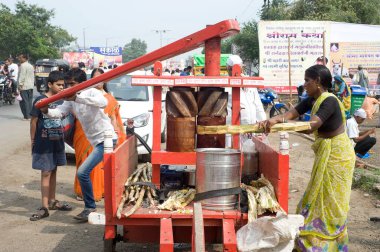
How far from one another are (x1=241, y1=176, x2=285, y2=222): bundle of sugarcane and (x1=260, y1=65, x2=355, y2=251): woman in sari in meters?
0.46

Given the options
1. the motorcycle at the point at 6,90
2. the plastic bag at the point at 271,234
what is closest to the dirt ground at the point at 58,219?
the plastic bag at the point at 271,234

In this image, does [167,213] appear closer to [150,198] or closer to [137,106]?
[150,198]

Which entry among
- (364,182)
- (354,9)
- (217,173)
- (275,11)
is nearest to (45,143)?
(217,173)

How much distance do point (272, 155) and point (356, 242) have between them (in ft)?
6.34

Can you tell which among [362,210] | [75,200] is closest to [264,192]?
[362,210]

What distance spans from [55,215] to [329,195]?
373 cm

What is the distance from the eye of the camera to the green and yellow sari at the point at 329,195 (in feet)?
15.0

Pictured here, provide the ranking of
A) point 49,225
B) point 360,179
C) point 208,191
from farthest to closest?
point 360,179 < point 49,225 < point 208,191

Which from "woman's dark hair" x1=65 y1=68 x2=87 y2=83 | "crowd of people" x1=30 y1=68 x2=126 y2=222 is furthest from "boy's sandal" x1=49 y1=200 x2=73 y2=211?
"woman's dark hair" x1=65 y1=68 x2=87 y2=83

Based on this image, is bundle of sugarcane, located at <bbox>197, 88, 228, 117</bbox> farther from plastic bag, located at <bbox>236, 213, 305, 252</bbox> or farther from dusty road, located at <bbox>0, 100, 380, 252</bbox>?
dusty road, located at <bbox>0, 100, 380, 252</bbox>

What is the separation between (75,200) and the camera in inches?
305

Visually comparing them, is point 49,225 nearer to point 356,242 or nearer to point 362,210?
Answer: point 356,242

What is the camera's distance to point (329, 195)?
4.56m

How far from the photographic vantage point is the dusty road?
A: 5.73 metres
